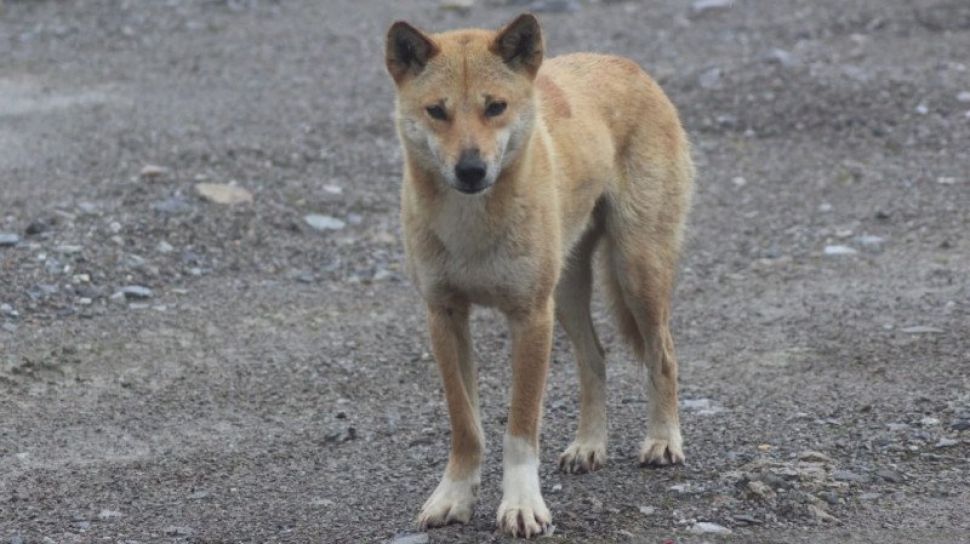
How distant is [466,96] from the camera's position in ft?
17.5

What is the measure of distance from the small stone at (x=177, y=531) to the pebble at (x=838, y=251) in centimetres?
492

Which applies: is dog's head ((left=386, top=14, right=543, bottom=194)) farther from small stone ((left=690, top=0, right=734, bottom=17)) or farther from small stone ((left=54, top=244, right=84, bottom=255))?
small stone ((left=690, top=0, right=734, bottom=17))

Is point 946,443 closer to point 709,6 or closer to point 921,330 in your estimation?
point 921,330

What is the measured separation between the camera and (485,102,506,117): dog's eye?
17.5ft

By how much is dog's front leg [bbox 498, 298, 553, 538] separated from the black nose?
1.92ft

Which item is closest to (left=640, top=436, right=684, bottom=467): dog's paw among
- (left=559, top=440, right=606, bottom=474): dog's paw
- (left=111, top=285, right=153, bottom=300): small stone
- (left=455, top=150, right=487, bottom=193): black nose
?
(left=559, top=440, right=606, bottom=474): dog's paw

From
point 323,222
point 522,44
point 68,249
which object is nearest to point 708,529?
point 522,44

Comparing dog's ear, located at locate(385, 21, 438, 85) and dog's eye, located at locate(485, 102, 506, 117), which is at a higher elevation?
dog's ear, located at locate(385, 21, 438, 85)

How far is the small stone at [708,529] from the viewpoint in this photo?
209 inches

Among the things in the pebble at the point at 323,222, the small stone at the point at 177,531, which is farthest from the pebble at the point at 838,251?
the small stone at the point at 177,531

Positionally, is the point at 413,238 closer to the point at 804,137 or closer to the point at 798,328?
the point at 798,328

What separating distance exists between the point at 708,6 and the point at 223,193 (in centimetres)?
761

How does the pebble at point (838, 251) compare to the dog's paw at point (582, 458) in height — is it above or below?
below

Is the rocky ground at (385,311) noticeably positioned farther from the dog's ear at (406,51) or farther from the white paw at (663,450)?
the dog's ear at (406,51)
